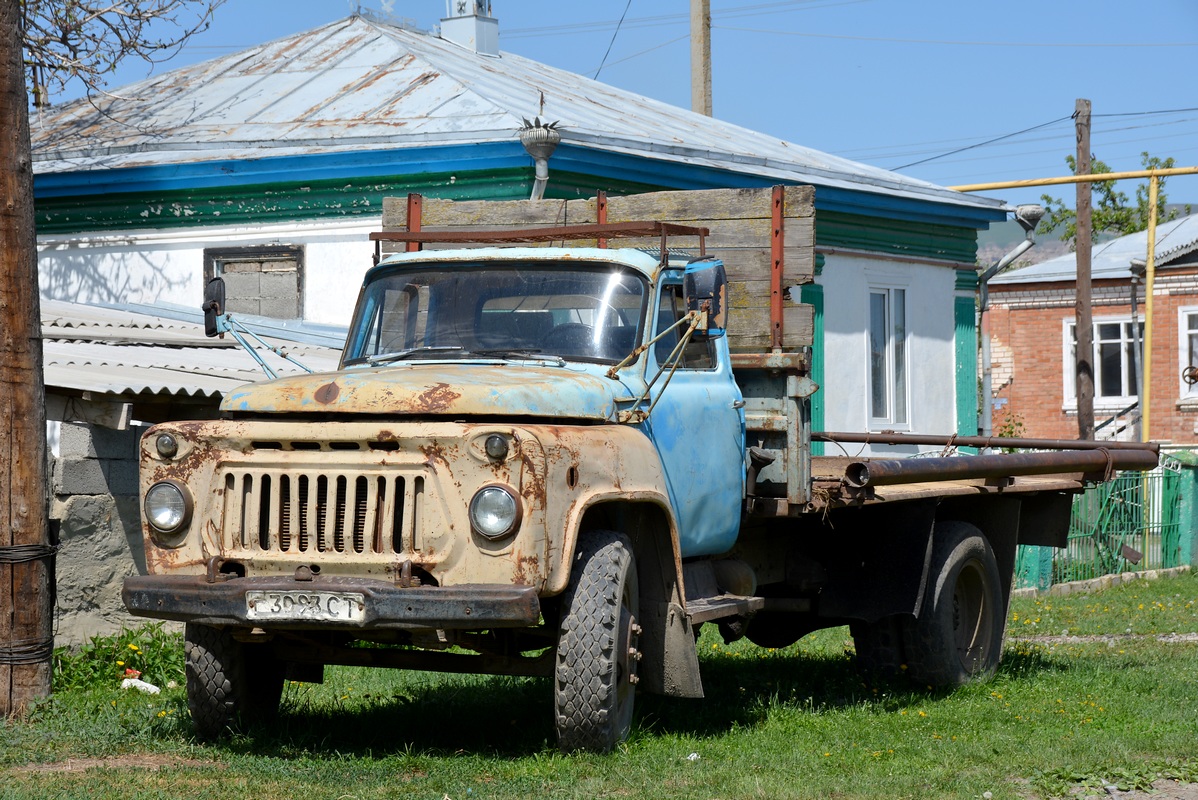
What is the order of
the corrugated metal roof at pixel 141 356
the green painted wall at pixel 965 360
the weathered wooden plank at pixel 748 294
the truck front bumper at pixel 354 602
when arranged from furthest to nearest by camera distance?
the green painted wall at pixel 965 360 → the corrugated metal roof at pixel 141 356 → the weathered wooden plank at pixel 748 294 → the truck front bumper at pixel 354 602

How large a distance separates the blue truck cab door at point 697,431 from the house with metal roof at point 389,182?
19.9 ft

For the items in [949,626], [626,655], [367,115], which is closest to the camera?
[626,655]

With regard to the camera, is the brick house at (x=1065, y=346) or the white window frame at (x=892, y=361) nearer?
the white window frame at (x=892, y=361)

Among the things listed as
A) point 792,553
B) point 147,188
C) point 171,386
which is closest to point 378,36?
point 147,188

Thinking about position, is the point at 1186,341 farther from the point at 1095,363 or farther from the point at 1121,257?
the point at 1121,257

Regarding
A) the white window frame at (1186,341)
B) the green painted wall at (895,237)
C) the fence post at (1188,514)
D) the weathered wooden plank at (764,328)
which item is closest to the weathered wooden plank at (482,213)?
the weathered wooden plank at (764,328)

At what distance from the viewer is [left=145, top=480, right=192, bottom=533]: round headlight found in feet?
20.0

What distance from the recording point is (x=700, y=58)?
81.5 feet

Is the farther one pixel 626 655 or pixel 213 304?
pixel 213 304

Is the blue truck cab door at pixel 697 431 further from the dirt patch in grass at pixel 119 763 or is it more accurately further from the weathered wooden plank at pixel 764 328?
the dirt patch in grass at pixel 119 763

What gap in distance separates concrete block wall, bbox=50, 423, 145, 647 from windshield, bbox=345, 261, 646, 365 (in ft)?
8.84

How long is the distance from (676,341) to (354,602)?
219 centimetres

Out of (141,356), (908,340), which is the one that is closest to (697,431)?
(141,356)

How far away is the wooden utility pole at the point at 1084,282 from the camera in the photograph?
84.9 feet
